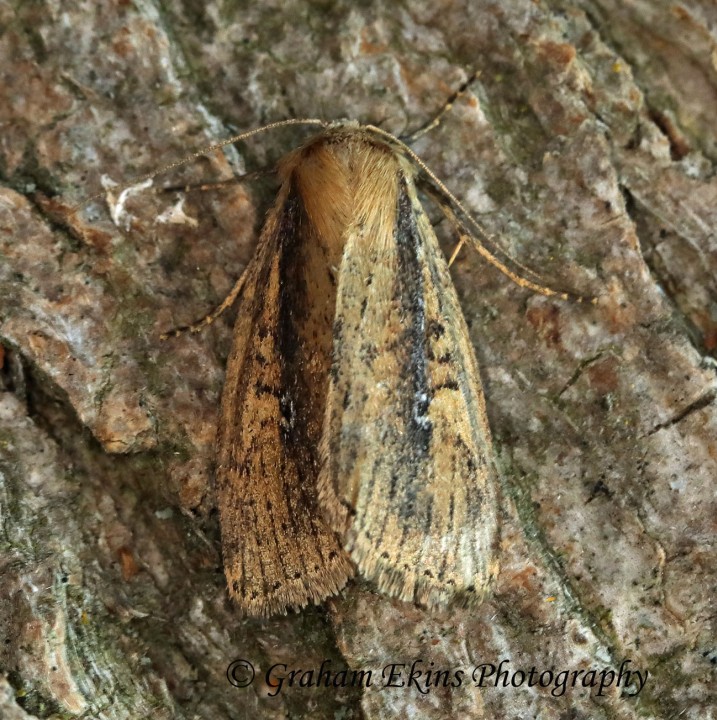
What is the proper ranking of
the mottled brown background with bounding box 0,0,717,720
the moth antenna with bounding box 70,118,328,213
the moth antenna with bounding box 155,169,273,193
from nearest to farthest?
the mottled brown background with bounding box 0,0,717,720, the moth antenna with bounding box 70,118,328,213, the moth antenna with bounding box 155,169,273,193

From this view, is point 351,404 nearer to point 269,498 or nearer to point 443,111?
point 269,498

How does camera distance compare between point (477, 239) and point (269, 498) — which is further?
point (477, 239)

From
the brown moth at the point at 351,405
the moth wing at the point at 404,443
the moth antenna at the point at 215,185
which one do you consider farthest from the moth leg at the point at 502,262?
the moth antenna at the point at 215,185

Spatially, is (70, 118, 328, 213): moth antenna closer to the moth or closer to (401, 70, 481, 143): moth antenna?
the moth

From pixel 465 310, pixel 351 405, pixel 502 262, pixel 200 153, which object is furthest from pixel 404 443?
pixel 200 153

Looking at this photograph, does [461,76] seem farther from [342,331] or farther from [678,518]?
[678,518]

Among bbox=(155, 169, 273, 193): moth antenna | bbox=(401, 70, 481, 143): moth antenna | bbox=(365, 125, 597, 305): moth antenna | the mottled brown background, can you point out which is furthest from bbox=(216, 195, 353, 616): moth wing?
bbox=(401, 70, 481, 143): moth antenna

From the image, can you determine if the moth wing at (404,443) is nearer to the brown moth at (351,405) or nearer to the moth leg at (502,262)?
the brown moth at (351,405)

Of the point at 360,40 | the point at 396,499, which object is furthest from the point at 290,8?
the point at 396,499
